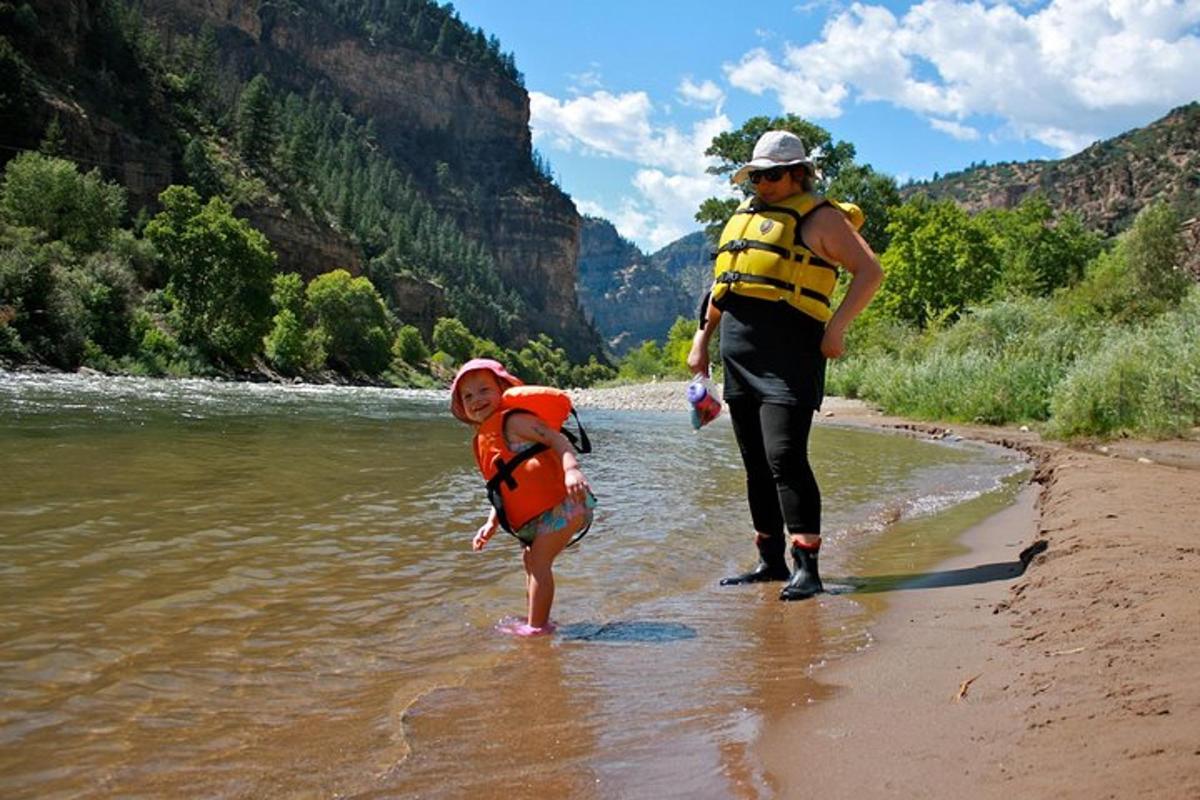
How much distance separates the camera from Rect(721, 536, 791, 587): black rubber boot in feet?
15.5

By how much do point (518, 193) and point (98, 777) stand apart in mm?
199668

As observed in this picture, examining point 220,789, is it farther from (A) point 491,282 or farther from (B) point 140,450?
(A) point 491,282

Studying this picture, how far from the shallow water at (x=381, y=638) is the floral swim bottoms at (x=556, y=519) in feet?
1.36

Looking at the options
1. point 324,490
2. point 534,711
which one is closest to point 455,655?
point 534,711

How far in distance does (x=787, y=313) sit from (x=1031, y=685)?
2.45 metres

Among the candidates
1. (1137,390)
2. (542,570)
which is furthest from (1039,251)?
(542,570)

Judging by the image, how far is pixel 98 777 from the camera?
222cm

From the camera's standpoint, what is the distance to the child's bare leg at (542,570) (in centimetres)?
380

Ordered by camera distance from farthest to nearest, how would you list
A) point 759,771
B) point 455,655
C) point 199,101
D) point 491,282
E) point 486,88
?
point 486,88 → point 491,282 → point 199,101 → point 455,655 → point 759,771

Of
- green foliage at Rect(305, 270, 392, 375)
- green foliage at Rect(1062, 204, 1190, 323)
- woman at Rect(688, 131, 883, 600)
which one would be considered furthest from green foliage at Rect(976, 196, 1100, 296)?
green foliage at Rect(305, 270, 392, 375)

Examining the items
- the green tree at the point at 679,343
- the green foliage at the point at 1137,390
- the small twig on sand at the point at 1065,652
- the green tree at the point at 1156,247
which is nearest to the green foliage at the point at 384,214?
the green tree at the point at 679,343

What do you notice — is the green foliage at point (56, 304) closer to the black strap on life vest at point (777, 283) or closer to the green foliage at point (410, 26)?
the black strap on life vest at point (777, 283)

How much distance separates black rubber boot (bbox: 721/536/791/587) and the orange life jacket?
50.2 inches

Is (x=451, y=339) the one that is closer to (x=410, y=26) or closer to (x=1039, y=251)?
(x=1039, y=251)
